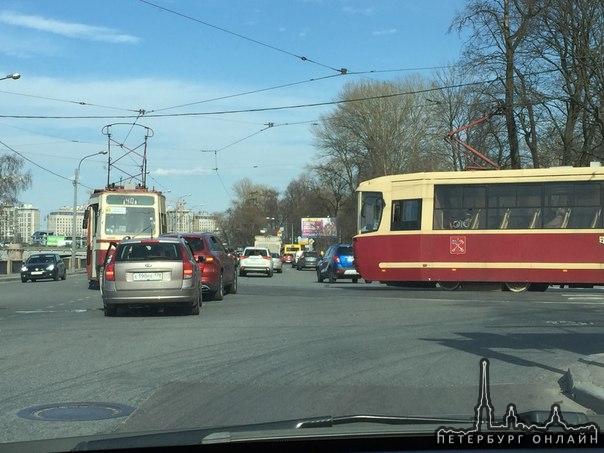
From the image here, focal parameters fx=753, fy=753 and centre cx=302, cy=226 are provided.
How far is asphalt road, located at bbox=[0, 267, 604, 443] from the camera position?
7.05 m

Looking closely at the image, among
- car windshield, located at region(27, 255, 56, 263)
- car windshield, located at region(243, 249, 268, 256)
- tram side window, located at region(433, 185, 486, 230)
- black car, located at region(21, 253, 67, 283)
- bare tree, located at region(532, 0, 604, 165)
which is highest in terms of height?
bare tree, located at region(532, 0, 604, 165)

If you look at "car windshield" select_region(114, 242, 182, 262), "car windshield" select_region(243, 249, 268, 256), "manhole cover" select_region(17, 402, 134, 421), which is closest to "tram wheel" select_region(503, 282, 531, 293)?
"car windshield" select_region(114, 242, 182, 262)

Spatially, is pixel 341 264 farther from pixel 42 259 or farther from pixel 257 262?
pixel 42 259

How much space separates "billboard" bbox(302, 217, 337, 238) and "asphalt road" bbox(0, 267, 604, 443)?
71447 mm

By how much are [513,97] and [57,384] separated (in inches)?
1138

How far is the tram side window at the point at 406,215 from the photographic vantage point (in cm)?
2347

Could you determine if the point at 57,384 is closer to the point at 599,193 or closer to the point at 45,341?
the point at 45,341

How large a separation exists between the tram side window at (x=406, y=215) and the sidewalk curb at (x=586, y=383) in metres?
14.2

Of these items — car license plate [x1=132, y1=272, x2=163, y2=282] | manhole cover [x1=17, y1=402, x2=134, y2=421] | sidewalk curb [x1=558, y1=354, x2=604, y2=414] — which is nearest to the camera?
manhole cover [x1=17, y1=402, x2=134, y2=421]

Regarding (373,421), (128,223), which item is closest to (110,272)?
(128,223)

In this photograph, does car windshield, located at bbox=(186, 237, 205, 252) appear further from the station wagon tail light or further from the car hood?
the car hood

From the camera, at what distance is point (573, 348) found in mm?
11102

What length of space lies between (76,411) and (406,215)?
58.0 ft

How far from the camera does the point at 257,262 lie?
139ft
